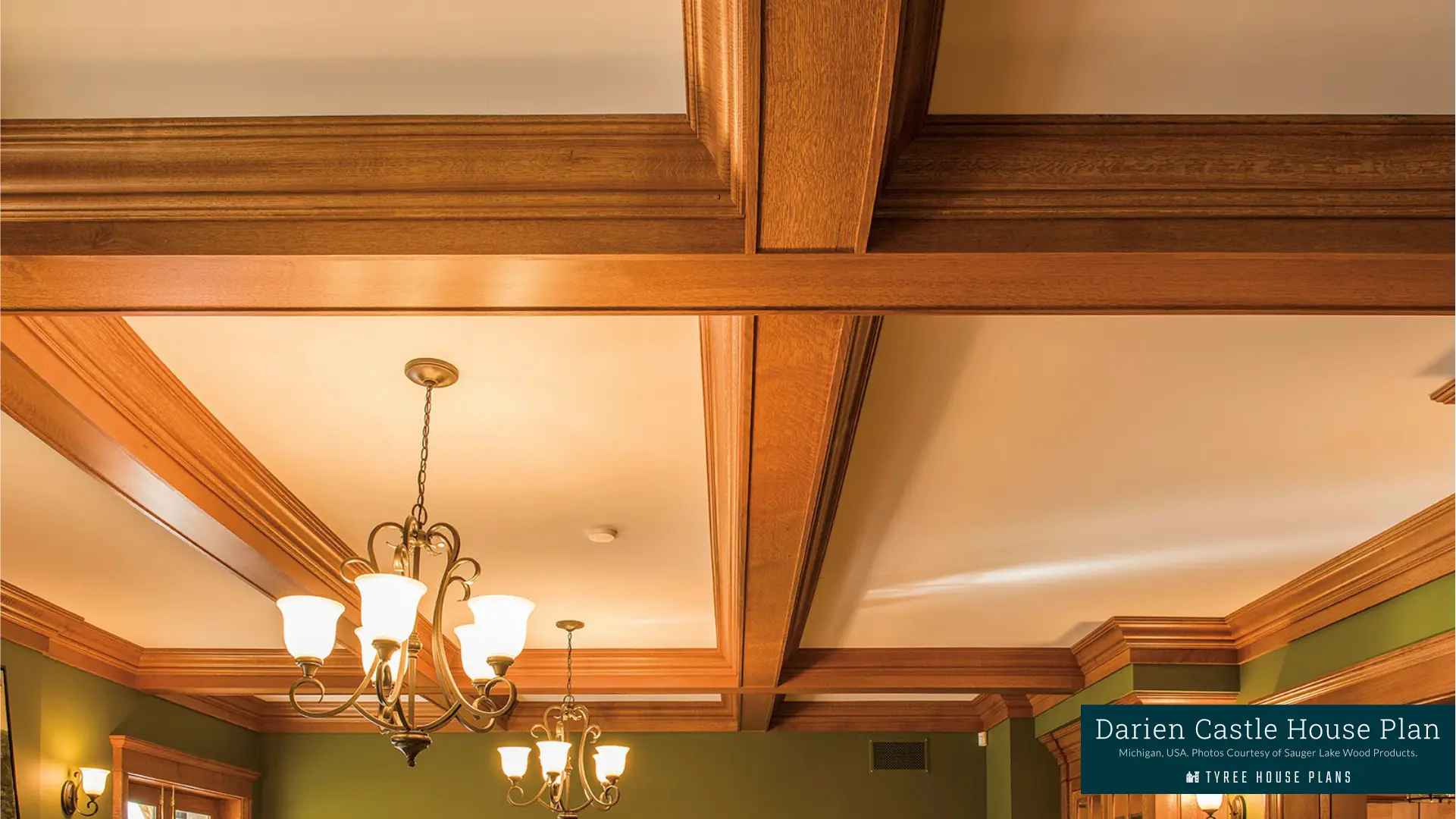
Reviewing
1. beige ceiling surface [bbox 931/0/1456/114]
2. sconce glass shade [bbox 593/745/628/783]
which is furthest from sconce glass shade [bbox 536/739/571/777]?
beige ceiling surface [bbox 931/0/1456/114]

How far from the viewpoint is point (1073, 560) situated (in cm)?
443

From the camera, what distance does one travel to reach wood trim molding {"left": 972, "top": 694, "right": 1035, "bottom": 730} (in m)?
7.58

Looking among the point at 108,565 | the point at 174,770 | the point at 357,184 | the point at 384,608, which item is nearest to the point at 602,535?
the point at 384,608

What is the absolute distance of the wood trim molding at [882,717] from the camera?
8.35 metres

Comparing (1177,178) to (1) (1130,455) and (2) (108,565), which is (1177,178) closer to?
(1) (1130,455)

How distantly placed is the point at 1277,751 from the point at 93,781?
4915 millimetres

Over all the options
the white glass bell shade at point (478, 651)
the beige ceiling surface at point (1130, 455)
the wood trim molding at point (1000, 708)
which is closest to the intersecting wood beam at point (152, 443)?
the white glass bell shade at point (478, 651)

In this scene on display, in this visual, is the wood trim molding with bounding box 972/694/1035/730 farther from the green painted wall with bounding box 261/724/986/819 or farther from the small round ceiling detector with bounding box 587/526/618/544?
the small round ceiling detector with bounding box 587/526/618/544

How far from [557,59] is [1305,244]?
1090 mm

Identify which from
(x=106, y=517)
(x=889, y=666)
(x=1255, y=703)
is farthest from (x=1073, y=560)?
(x=106, y=517)

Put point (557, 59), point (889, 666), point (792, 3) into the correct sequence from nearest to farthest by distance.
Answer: point (792, 3)
point (557, 59)
point (889, 666)

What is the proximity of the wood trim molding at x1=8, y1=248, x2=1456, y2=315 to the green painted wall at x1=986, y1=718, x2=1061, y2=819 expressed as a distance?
5.89 m

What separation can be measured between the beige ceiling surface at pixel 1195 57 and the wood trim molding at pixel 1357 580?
236 centimetres

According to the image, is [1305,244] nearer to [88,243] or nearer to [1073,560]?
[88,243]
